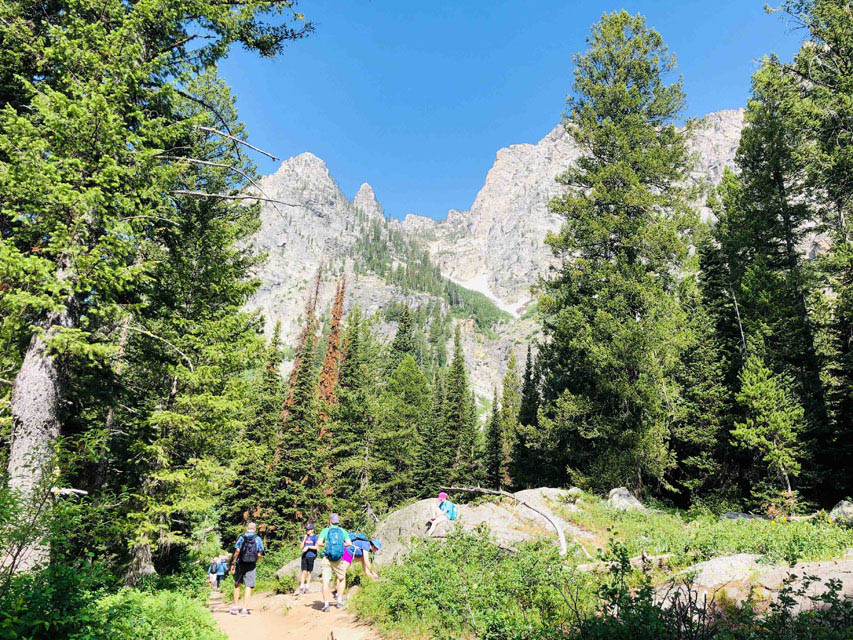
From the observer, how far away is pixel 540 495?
46.6 ft

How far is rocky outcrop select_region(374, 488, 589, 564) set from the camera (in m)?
10.8

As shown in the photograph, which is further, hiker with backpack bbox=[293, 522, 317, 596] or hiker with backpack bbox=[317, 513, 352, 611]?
hiker with backpack bbox=[293, 522, 317, 596]

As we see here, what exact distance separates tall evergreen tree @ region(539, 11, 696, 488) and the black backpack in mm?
11928

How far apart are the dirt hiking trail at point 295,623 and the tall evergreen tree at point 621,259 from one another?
11378 millimetres

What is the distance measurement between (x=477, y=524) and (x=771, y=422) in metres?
14.3

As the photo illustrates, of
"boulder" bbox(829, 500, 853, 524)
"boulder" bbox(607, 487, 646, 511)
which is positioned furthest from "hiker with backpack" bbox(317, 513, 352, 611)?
A: "boulder" bbox(829, 500, 853, 524)

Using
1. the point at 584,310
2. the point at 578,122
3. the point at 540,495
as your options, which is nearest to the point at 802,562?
the point at 540,495

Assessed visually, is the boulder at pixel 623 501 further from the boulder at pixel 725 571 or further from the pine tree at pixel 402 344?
the pine tree at pixel 402 344

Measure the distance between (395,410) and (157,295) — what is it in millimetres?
31338

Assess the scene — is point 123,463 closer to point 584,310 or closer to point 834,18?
point 584,310

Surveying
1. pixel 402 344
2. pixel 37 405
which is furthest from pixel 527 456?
pixel 37 405

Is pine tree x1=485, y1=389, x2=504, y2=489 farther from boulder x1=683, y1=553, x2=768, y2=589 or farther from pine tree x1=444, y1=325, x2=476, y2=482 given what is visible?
boulder x1=683, y1=553, x2=768, y2=589

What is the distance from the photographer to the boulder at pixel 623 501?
1357cm

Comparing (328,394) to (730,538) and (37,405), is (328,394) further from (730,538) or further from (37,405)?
(730,538)
